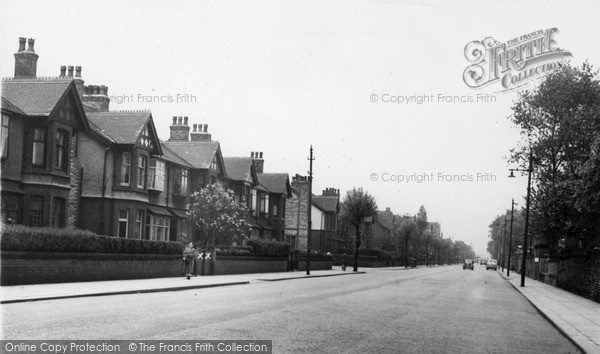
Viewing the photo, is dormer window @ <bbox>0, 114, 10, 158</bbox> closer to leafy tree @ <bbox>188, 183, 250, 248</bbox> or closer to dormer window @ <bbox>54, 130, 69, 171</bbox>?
dormer window @ <bbox>54, 130, 69, 171</bbox>

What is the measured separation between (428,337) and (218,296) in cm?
1017

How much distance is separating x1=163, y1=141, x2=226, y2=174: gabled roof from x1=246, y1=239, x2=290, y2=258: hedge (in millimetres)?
7678

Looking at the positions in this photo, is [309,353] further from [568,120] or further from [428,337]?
[568,120]

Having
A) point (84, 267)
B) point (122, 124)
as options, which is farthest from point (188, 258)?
point (122, 124)

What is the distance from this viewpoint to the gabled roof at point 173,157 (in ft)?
150

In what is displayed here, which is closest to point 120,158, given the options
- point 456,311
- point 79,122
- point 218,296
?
point 79,122

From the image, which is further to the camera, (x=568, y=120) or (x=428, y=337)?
(x=568, y=120)

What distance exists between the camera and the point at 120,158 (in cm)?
3941

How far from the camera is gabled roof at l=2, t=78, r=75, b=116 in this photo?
31969mm

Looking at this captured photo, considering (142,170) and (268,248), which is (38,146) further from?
(268,248)

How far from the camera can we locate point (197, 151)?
51781 mm

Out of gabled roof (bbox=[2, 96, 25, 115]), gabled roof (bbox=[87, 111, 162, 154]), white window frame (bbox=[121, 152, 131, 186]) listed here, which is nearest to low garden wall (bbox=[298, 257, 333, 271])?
gabled roof (bbox=[87, 111, 162, 154])

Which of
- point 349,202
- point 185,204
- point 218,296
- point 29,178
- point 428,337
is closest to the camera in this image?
point 428,337

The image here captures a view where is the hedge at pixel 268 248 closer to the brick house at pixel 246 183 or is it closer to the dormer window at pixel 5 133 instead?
the brick house at pixel 246 183
